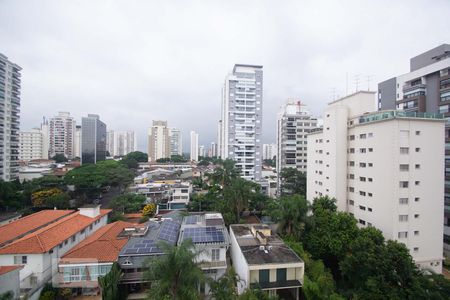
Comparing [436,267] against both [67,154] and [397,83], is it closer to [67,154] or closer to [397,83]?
[397,83]

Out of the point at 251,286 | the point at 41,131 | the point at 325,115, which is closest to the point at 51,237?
the point at 251,286

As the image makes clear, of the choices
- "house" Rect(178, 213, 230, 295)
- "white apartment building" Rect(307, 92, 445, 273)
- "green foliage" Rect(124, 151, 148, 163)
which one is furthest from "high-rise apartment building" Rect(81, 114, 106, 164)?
"white apartment building" Rect(307, 92, 445, 273)

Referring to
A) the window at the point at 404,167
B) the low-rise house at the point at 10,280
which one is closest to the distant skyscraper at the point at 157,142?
the low-rise house at the point at 10,280

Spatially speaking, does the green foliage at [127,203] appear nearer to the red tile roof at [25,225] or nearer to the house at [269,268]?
the red tile roof at [25,225]

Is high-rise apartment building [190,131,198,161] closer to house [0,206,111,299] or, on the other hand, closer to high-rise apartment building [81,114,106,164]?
high-rise apartment building [81,114,106,164]

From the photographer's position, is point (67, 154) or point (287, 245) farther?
point (67, 154)

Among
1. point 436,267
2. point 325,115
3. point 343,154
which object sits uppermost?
point 325,115

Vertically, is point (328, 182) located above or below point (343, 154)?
below
